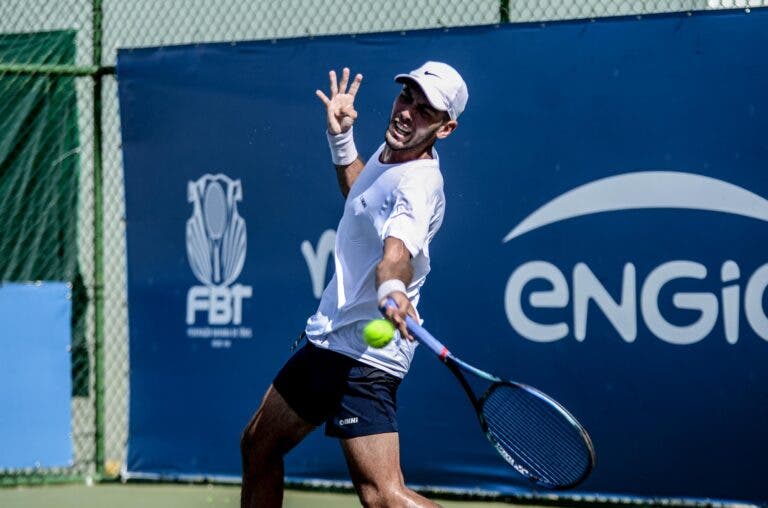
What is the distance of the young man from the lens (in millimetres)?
4055

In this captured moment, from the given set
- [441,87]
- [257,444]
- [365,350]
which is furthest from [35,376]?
[441,87]

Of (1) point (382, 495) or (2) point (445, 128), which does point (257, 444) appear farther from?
(2) point (445, 128)

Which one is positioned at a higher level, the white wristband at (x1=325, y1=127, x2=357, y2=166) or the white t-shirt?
the white wristband at (x1=325, y1=127, x2=357, y2=166)

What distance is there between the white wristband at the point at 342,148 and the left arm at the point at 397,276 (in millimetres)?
797

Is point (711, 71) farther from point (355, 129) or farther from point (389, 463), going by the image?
point (389, 463)

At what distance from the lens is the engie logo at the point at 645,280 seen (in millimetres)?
A: 5723

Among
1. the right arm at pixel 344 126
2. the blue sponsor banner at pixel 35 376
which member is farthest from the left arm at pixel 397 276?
the blue sponsor banner at pixel 35 376

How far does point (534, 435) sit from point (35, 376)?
134 inches

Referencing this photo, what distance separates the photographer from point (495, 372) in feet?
19.9

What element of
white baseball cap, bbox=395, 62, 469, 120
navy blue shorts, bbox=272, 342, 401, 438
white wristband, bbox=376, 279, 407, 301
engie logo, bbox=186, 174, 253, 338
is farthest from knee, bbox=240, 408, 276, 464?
engie logo, bbox=186, 174, 253, 338

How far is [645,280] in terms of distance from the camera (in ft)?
19.1

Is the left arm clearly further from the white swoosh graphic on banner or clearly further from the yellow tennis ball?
the white swoosh graphic on banner

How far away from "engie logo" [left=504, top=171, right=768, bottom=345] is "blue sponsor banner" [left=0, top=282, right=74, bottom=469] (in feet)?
7.34

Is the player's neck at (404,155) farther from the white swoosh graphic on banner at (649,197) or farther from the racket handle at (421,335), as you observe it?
the white swoosh graphic on banner at (649,197)
